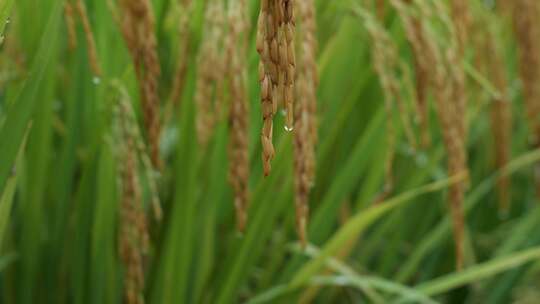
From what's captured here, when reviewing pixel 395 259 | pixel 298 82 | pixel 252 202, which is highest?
pixel 298 82

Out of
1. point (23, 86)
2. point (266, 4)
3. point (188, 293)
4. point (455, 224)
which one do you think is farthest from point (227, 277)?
point (266, 4)

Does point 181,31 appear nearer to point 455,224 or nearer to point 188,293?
point 188,293

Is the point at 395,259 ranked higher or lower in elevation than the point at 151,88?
lower

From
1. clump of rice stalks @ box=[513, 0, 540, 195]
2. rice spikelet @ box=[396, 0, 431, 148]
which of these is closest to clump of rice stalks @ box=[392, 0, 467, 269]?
rice spikelet @ box=[396, 0, 431, 148]

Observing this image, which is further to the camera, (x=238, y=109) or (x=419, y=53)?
(x=419, y=53)

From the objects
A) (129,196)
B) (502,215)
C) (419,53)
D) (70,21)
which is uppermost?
(70,21)

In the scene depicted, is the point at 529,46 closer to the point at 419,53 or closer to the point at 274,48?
the point at 419,53

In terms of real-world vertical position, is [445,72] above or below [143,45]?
below

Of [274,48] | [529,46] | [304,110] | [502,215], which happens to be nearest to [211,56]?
[304,110]
